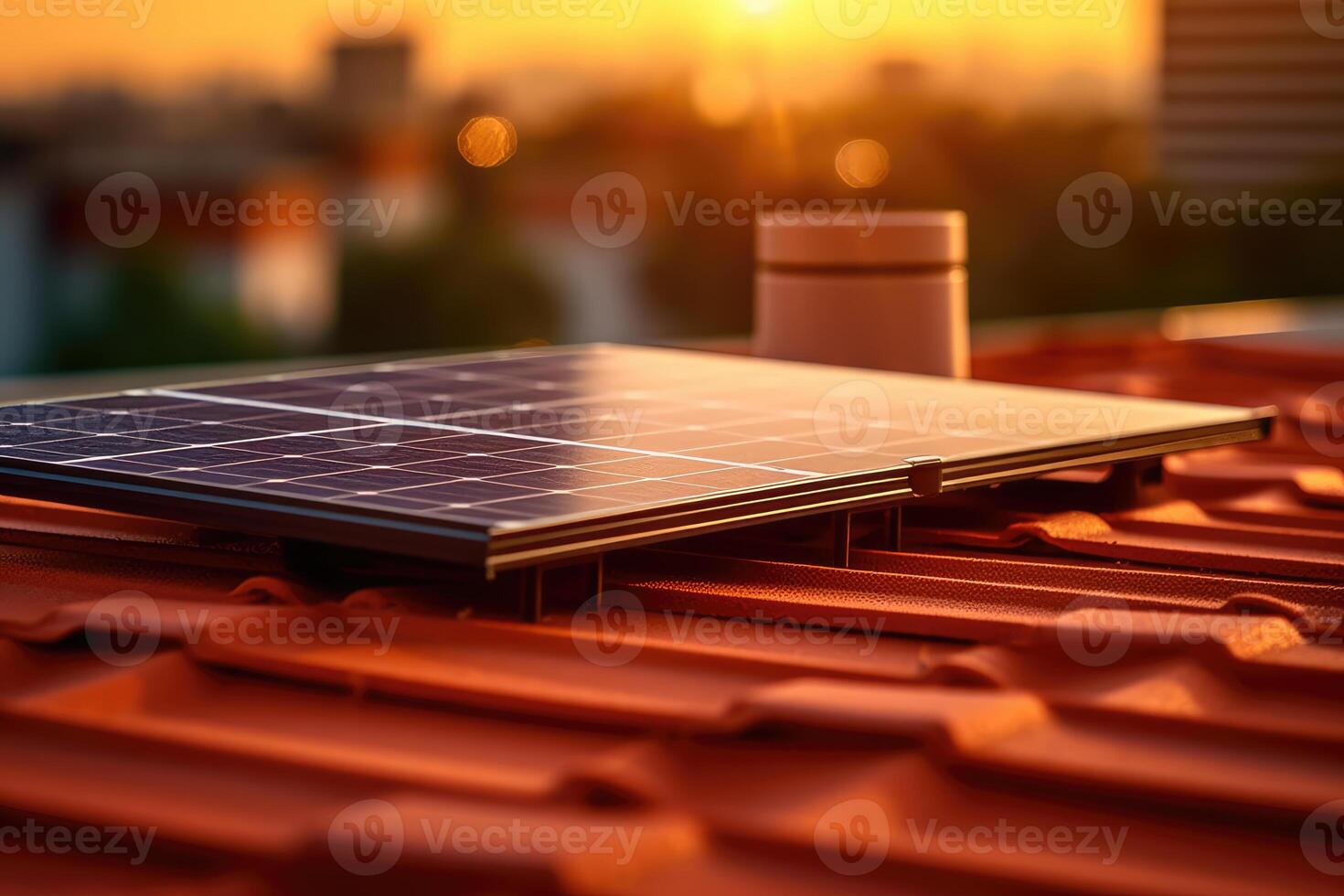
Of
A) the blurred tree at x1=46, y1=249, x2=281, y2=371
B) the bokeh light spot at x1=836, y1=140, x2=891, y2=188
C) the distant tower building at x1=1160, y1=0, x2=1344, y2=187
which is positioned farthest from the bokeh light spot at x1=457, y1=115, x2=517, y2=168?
the distant tower building at x1=1160, y1=0, x2=1344, y2=187

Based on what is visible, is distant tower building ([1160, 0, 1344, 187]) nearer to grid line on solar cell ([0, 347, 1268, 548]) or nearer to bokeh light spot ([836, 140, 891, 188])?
bokeh light spot ([836, 140, 891, 188])

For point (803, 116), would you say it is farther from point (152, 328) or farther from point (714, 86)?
point (152, 328)

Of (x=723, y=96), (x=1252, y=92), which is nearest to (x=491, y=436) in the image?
(x=723, y=96)

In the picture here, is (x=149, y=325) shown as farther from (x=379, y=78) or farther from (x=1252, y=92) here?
(x=1252, y=92)

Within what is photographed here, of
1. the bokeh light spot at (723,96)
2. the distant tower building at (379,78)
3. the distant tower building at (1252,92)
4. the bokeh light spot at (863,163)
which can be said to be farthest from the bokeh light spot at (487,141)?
the distant tower building at (1252,92)

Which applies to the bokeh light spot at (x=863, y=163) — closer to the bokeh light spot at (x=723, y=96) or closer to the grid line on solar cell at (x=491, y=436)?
the bokeh light spot at (x=723, y=96)

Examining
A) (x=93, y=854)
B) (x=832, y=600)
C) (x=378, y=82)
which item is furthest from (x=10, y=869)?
(x=378, y=82)
